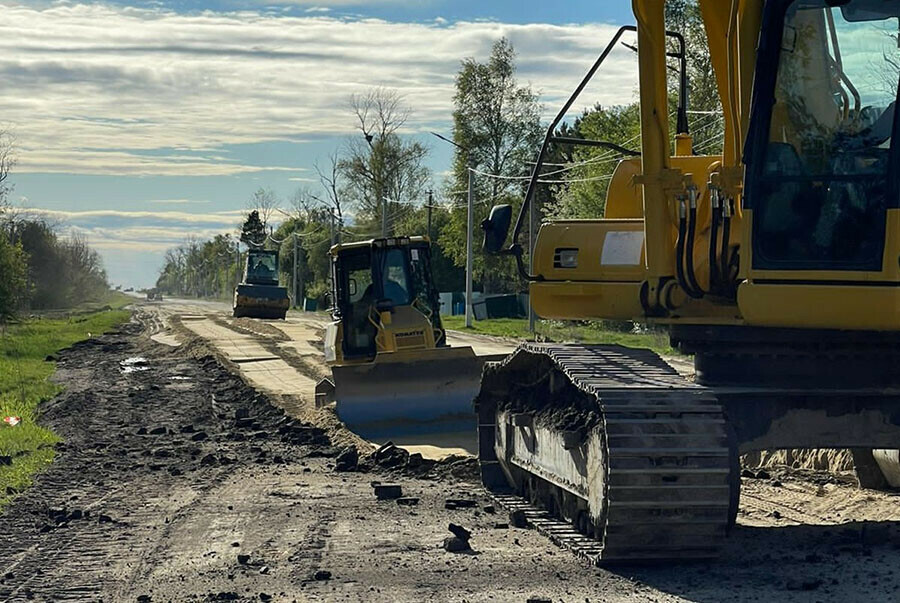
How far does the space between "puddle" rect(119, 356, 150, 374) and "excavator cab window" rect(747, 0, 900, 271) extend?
2372 cm

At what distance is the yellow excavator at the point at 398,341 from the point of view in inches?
648

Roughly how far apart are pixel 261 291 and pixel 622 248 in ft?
154

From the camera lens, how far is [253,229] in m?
148

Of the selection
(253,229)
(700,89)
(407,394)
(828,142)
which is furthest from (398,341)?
(253,229)

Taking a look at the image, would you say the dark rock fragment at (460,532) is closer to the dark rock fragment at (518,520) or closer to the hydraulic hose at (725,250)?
the dark rock fragment at (518,520)

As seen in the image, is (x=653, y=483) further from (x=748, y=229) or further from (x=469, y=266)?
(x=469, y=266)

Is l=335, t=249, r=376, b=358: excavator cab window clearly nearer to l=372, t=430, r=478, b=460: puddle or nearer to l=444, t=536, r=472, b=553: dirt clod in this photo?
l=372, t=430, r=478, b=460: puddle

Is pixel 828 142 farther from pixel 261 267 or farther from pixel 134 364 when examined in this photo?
pixel 261 267

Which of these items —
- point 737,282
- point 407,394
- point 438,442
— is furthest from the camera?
point 407,394

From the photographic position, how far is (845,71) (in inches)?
298

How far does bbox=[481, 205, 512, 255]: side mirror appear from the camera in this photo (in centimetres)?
905

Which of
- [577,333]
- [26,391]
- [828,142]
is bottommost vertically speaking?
[577,333]

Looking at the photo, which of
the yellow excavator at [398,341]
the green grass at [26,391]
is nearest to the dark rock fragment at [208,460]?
the green grass at [26,391]

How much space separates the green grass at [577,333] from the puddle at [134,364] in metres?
9.85
